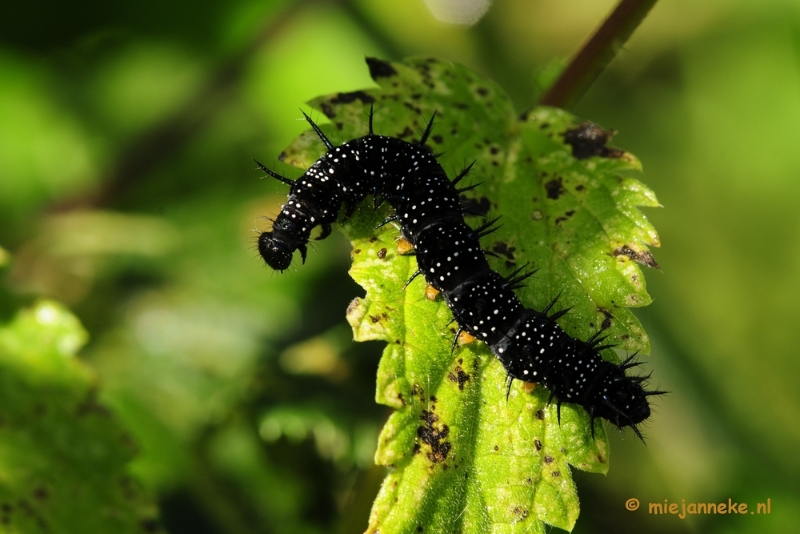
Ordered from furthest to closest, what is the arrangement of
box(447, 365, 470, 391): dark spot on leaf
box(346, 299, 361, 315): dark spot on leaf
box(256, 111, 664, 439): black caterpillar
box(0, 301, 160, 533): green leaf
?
1. box(0, 301, 160, 533): green leaf
2. box(256, 111, 664, 439): black caterpillar
3. box(447, 365, 470, 391): dark spot on leaf
4. box(346, 299, 361, 315): dark spot on leaf

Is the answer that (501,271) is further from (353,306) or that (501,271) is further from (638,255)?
(353,306)

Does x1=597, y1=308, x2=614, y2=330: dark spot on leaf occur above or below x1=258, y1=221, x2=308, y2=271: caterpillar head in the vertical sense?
above

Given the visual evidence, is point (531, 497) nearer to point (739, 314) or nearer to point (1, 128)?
point (739, 314)

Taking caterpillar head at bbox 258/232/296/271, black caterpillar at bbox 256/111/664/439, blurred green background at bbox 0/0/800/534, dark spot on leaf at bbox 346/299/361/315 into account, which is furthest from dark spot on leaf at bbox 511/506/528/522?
caterpillar head at bbox 258/232/296/271

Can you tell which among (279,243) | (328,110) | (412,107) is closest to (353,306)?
(279,243)

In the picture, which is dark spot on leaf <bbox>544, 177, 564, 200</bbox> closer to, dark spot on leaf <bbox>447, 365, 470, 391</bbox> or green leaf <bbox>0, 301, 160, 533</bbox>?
dark spot on leaf <bbox>447, 365, 470, 391</bbox>

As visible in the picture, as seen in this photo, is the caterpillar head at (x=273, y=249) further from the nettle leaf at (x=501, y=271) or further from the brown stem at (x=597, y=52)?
the brown stem at (x=597, y=52)
